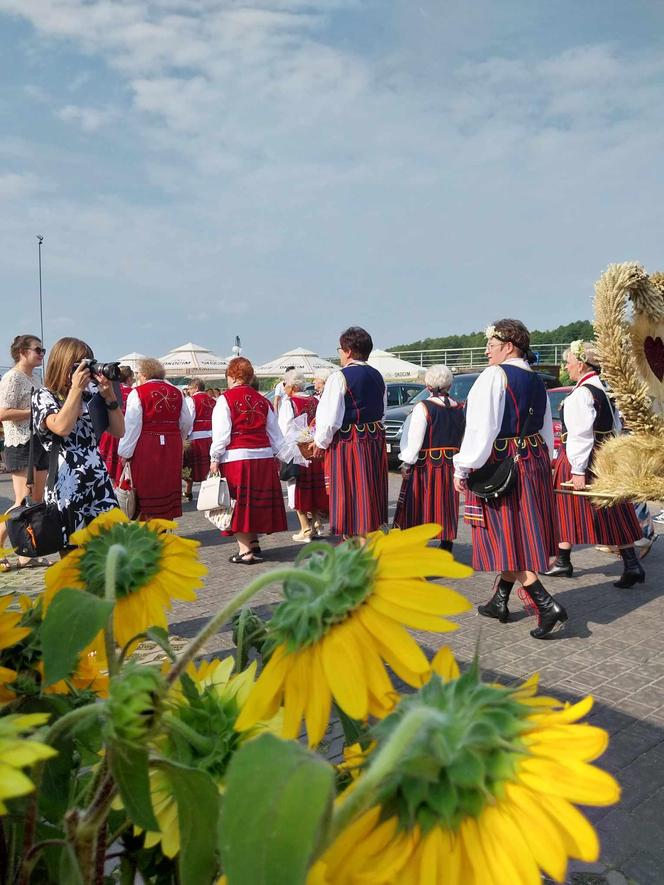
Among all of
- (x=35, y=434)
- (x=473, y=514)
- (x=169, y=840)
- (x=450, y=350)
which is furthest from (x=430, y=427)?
(x=450, y=350)

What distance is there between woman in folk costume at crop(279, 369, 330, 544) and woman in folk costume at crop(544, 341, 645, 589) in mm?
2411

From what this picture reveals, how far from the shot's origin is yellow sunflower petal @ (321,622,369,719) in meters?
0.46

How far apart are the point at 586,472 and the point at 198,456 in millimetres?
5376

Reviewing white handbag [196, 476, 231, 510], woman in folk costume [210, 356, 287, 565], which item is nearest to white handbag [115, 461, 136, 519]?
white handbag [196, 476, 231, 510]

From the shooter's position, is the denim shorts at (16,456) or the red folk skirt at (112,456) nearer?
the denim shorts at (16,456)

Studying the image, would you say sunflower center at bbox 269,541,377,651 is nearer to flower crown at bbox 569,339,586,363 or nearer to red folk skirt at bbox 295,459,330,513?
flower crown at bbox 569,339,586,363

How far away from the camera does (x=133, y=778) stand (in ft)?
1.36

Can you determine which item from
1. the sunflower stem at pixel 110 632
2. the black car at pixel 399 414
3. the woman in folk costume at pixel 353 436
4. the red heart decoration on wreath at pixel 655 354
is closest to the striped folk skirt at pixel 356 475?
the woman in folk costume at pixel 353 436

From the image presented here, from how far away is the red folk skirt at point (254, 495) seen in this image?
6.59m

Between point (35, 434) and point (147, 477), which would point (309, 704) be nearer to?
point (35, 434)

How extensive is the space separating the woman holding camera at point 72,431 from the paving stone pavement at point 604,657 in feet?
1.32

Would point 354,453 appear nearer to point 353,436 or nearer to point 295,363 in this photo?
point 353,436

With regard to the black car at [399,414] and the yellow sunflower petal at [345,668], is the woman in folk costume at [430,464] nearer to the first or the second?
the yellow sunflower petal at [345,668]

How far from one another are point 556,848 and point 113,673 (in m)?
0.30
